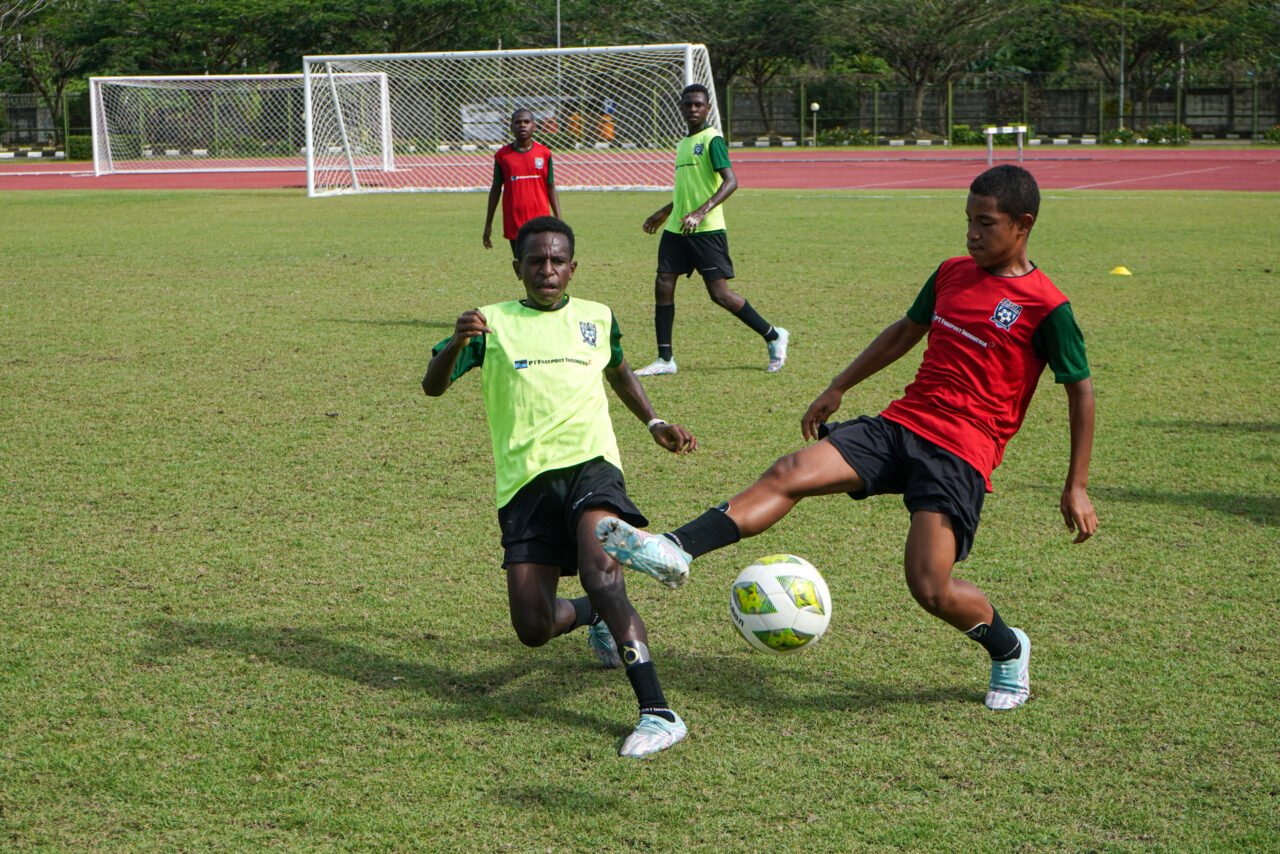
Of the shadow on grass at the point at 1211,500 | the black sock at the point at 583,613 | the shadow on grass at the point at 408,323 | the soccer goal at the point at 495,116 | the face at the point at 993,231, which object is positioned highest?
the soccer goal at the point at 495,116

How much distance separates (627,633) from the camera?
154 inches

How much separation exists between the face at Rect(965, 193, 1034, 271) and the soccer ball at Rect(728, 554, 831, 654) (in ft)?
3.68

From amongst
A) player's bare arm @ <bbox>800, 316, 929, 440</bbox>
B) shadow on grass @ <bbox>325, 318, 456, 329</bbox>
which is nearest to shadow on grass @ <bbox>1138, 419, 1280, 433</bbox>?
player's bare arm @ <bbox>800, 316, 929, 440</bbox>

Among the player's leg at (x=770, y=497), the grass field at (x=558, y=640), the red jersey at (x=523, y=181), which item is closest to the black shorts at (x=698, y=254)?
the grass field at (x=558, y=640)

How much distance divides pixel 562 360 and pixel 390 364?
5881mm

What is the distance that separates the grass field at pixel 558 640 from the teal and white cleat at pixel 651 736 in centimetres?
4

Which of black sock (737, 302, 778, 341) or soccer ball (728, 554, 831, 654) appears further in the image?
black sock (737, 302, 778, 341)

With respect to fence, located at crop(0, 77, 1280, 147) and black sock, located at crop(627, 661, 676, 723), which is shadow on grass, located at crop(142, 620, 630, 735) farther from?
fence, located at crop(0, 77, 1280, 147)

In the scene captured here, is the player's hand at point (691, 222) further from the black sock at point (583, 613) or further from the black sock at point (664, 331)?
the black sock at point (583, 613)

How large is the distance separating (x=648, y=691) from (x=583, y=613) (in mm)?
611

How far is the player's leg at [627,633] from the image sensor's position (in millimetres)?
3867

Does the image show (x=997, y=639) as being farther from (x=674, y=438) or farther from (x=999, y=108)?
(x=999, y=108)

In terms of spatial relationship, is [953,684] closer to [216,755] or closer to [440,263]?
[216,755]

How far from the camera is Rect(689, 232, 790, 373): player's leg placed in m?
9.51
